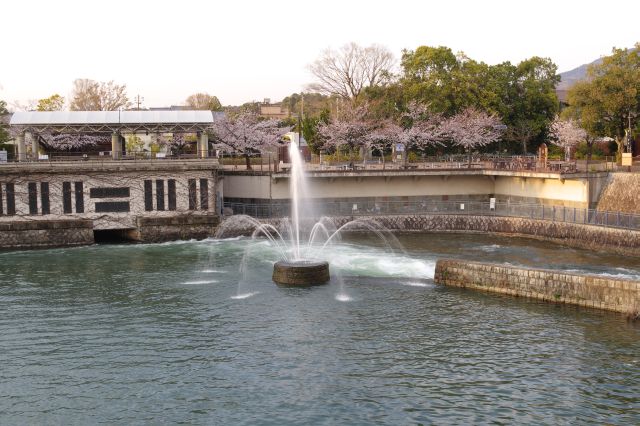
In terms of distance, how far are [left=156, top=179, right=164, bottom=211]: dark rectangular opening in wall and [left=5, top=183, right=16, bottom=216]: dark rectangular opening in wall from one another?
10.3 meters

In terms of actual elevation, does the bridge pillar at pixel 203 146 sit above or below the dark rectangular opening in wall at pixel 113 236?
above

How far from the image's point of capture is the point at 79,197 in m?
50.4

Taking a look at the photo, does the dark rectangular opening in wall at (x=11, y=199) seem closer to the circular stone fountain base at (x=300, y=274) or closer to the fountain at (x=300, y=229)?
the fountain at (x=300, y=229)

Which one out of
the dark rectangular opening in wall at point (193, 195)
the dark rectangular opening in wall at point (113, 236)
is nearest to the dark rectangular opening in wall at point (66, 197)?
the dark rectangular opening in wall at point (113, 236)

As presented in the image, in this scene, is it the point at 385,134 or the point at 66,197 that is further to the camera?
the point at 385,134

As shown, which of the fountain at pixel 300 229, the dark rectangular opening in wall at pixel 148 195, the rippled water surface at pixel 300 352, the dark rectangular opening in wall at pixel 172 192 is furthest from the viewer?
the dark rectangular opening in wall at pixel 172 192

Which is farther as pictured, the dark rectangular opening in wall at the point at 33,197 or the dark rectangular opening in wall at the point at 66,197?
the dark rectangular opening in wall at the point at 66,197

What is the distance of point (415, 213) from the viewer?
53.3 m

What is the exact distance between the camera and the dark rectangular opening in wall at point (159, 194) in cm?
5156

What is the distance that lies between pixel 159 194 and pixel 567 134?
4008 centimetres

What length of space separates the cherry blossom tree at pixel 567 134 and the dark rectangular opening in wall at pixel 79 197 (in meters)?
43.6

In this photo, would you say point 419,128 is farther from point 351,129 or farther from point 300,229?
point 300,229

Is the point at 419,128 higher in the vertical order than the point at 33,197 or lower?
higher

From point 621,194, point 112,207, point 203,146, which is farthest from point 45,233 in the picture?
point 621,194
